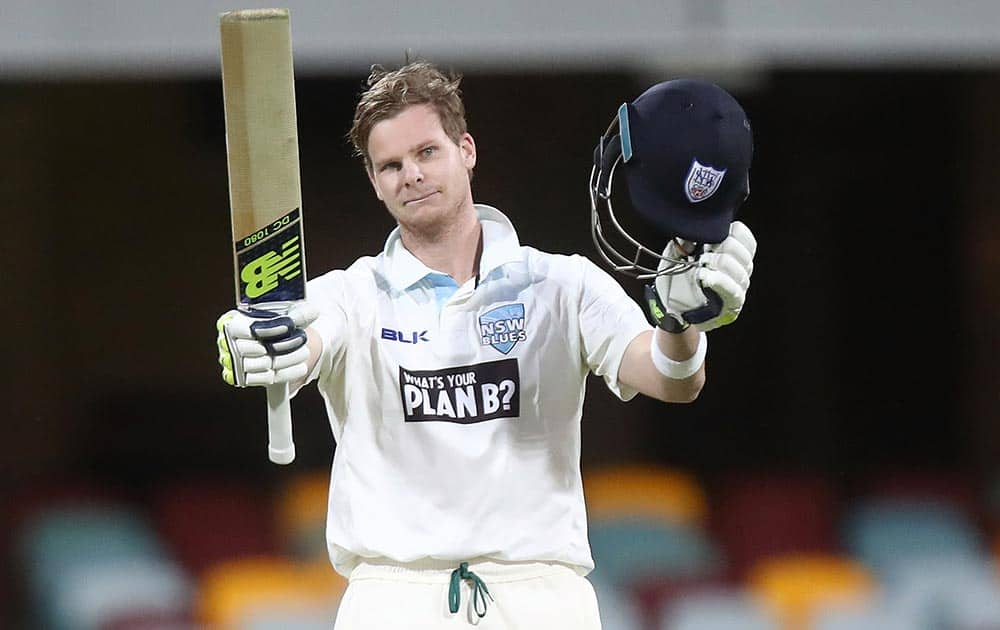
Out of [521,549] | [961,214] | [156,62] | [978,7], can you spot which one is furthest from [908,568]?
[521,549]

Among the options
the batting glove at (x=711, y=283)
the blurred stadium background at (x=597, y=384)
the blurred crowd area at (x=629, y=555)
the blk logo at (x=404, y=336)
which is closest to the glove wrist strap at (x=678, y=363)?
the batting glove at (x=711, y=283)

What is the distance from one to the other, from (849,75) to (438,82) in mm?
3430

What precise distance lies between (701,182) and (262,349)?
20.7 inches

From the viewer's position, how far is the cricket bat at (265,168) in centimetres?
170

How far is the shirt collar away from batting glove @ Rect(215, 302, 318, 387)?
0.22 metres

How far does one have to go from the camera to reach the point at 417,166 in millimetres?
1818

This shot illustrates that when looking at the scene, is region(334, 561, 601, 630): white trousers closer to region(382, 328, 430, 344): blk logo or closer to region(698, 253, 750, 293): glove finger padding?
region(382, 328, 430, 344): blk logo

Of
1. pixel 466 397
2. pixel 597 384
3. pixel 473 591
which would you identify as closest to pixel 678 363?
pixel 466 397

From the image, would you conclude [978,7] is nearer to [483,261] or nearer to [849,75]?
[849,75]

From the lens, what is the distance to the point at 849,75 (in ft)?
16.4

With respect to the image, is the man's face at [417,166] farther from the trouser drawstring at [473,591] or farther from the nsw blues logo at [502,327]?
the trouser drawstring at [473,591]

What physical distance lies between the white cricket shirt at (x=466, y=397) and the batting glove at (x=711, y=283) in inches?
7.3

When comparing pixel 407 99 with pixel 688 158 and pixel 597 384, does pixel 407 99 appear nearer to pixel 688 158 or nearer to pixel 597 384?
pixel 688 158

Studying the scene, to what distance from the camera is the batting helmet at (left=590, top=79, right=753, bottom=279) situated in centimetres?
161
